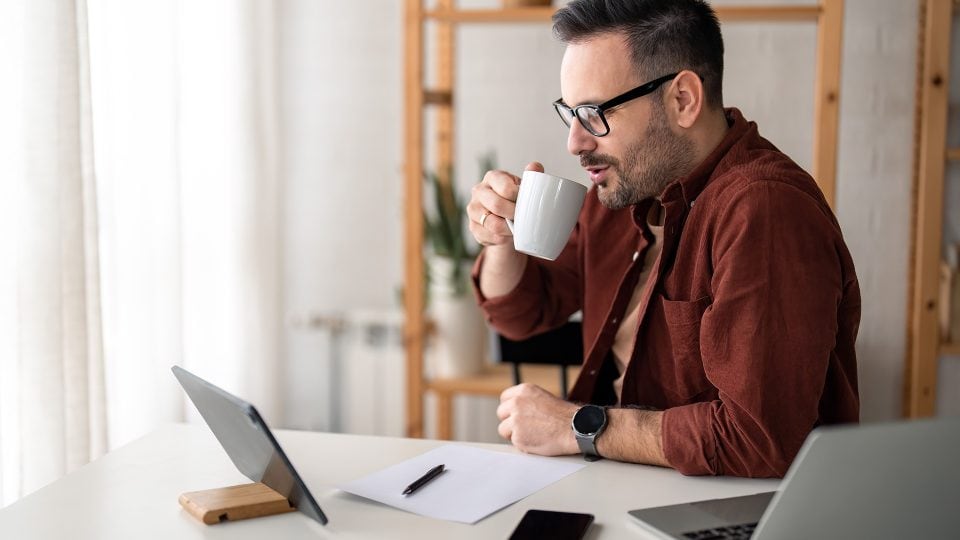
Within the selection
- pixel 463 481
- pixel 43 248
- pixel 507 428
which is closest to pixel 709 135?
pixel 507 428

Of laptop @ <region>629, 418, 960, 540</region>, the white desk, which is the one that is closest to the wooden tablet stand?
the white desk

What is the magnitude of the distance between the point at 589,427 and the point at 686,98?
0.54 meters

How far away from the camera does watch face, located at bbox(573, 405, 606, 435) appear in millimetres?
1166

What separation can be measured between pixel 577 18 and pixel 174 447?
838 mm

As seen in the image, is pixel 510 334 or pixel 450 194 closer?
pixel 510 334

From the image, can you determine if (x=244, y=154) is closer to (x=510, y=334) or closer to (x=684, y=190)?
(x=510, y=334)

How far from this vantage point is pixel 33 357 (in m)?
1.58

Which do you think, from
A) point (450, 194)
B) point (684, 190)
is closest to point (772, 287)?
point (684, 190)

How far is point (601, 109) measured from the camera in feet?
4.50

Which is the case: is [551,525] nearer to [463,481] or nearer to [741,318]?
[463,481]

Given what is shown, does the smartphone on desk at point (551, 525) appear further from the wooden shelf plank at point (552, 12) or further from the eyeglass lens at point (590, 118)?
the wooden shelf plank at point (552, 12)

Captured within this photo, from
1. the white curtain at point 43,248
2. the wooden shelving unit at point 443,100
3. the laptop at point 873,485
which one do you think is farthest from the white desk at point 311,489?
the wooden shelving unit at point 443,100

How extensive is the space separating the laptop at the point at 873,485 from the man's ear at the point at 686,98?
73 cm

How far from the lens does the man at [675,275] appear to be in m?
1.11
